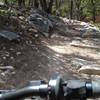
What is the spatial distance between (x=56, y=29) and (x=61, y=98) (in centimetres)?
1081

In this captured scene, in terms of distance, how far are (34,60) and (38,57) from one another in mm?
293

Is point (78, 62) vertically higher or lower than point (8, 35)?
lower

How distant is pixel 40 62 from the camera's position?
6227 millimetres

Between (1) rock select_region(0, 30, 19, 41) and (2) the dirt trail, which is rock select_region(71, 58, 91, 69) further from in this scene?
(1) rock select_region(0, 30, 19, 41)

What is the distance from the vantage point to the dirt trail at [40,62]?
5281mm

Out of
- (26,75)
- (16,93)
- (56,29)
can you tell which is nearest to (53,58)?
(26,75)

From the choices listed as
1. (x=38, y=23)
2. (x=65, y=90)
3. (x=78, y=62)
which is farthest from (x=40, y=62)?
(x=65, y=90)

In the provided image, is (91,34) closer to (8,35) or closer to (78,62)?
(78,62)

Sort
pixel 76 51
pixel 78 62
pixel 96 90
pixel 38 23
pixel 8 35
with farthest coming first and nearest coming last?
1. pixel 38 23
2. pixel 76 51
3. pixel 8 35
4. pixel 78 62
5. pixel 96 90

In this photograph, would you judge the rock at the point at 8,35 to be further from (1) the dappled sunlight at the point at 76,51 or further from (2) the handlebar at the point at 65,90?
(2) the handlebar at the point at 65,90

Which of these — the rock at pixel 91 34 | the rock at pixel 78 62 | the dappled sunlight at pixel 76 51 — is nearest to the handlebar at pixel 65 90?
the rock at pixel 78 62

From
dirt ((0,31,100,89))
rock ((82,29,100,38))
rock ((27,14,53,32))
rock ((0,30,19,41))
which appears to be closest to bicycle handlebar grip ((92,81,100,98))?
dirt ((0,31,100,89))

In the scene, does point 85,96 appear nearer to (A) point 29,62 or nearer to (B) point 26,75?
(B) point 26,75

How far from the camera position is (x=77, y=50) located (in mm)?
8430
